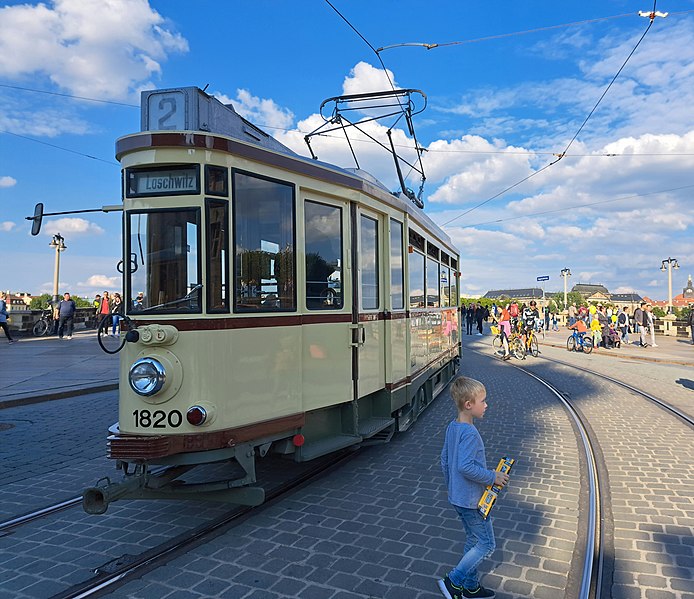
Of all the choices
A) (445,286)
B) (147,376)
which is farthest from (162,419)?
(445,286)

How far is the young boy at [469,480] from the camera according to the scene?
10.0ft

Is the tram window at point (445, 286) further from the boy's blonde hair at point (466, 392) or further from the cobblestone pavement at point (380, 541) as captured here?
the boy's blonde hair at point (466, 392)

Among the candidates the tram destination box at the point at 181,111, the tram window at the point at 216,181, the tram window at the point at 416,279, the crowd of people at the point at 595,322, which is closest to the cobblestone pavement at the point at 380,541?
the tram window at the point at 416,279

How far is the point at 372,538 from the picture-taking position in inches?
163

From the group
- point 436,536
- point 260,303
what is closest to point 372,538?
point 436,536

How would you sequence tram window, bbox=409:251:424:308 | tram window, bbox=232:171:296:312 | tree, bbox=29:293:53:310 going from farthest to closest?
tree, bbox=29:293:53:310 < tram window, bbox=409:251:424:308 < tram window, bbox=232:171:296:312

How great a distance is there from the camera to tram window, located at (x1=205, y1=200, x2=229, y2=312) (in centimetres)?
409

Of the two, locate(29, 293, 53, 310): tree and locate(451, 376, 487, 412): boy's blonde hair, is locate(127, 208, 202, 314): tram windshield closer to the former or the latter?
locate(451, 376, 487, 412): boy's blonde hair

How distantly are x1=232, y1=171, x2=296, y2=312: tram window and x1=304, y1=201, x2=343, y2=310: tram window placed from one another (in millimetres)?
248

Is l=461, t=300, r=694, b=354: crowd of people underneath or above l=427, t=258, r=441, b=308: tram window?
underneath

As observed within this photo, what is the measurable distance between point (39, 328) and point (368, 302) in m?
21.6

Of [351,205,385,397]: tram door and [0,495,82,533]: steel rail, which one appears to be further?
[351,205,385,397]: tram door

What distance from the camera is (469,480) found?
307cm

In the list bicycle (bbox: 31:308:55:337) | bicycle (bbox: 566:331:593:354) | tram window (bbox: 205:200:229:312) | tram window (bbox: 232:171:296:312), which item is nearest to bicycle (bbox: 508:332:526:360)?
bicycle (bbox: 566:331:593:354)
